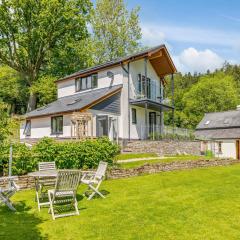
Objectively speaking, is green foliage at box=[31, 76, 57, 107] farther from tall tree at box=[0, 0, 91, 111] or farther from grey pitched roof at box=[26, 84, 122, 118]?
grey pitched roof at box=[26, 84, 122, 118]

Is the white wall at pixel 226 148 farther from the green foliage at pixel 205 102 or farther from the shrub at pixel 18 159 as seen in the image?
the shrub at pixel 18 159

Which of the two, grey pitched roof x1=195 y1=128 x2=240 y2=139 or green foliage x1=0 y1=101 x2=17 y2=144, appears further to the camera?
grey pitched roof x1=195 y1=128 x2=240 y2=139

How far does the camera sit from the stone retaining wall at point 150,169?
34.9ft

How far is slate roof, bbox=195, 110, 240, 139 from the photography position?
36.8 metres

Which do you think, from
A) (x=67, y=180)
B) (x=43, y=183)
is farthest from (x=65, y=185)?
(x=43, y=183)

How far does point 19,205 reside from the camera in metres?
8.48

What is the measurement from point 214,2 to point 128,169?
1248 cm

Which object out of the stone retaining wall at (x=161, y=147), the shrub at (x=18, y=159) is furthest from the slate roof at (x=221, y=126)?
the shrub at (x=18, y=159)

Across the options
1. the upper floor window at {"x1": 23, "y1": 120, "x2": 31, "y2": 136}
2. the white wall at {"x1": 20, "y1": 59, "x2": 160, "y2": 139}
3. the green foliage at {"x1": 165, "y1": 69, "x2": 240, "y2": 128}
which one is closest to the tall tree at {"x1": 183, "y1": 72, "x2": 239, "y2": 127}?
the green foliage at {"x1": 165, "y1": 69, "x2": 240, "y2": 128}

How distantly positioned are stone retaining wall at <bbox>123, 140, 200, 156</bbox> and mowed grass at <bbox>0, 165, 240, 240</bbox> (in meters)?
11.2

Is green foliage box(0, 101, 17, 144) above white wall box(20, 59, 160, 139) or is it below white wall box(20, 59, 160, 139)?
below

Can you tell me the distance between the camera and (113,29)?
42.4 metres

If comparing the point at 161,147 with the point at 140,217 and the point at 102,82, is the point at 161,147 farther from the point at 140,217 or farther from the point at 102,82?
the point at 140,217

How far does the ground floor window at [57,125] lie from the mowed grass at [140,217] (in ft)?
48.0
